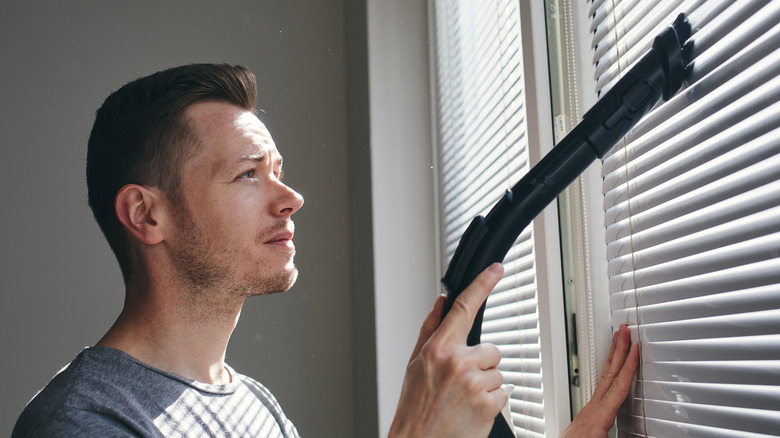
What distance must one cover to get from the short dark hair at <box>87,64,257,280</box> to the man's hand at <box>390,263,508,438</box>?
0.73m

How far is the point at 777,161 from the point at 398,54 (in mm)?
1458

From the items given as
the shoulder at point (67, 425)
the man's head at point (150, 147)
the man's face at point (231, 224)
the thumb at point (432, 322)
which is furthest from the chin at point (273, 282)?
the thumb at point (432, 322)

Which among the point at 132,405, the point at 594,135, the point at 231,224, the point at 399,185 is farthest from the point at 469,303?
the point at 399,185

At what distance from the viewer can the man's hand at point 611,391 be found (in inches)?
32.1

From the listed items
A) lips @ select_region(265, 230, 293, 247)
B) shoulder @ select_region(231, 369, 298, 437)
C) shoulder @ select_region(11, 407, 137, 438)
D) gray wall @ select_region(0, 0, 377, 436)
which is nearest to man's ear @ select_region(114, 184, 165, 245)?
lips @ select_region(265, 230, 293, 247)

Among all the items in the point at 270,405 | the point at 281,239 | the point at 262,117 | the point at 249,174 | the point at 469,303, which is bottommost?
the point at 270,405

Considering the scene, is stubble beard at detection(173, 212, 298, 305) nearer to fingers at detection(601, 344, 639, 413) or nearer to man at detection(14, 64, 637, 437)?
man at detection(14, 64, 637, 437)

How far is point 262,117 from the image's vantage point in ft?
7.23

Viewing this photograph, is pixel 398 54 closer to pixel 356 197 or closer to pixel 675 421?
pixel 356 197

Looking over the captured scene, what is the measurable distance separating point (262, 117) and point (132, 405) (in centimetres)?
139

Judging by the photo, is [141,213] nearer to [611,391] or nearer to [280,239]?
[280,239]

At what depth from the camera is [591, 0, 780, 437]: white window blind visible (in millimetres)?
608

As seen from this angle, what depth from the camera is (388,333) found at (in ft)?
5.94

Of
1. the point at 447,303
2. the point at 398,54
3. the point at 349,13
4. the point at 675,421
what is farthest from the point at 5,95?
the point at 675,421
